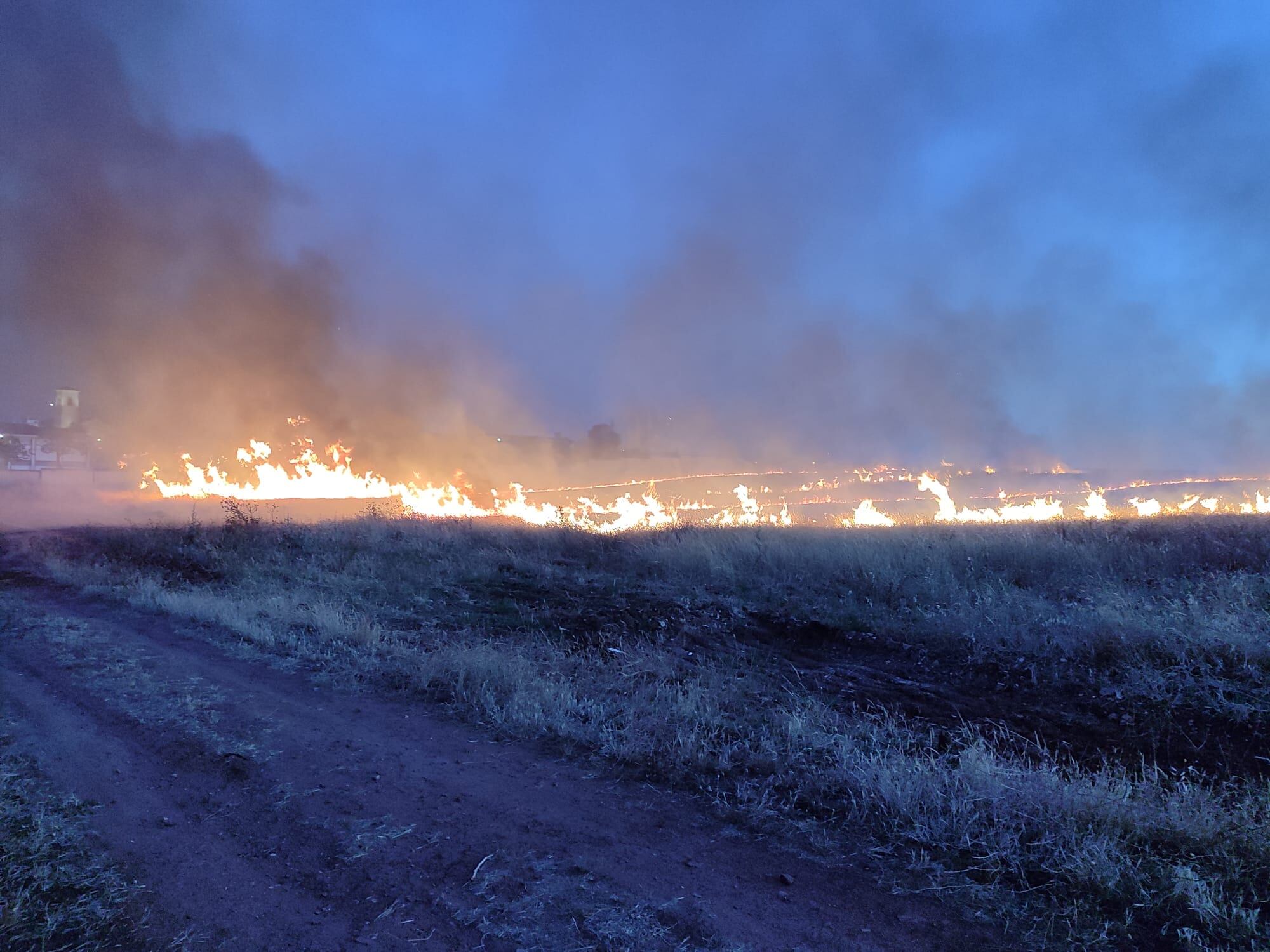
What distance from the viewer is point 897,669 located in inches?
300

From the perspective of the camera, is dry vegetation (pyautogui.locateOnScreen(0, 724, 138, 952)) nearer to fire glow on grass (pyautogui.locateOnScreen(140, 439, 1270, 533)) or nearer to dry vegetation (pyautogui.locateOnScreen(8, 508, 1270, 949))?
dry vegetation (pyautogui.locateOnScreen(8, 508, 1270, 949))

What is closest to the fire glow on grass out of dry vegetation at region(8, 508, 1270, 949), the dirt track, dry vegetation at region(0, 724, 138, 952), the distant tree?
dry vegetation at region(8, 508, 1270, 949)

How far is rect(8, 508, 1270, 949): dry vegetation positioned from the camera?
11.7ft

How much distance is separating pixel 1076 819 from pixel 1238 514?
15376mm

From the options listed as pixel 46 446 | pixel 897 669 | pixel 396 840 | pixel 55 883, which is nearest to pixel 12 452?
pixel 46 446

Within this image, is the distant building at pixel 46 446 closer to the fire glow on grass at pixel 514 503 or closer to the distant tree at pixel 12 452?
the distant tree at pixel 12 452

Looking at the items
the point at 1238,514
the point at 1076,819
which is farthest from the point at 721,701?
the point at 1238,514

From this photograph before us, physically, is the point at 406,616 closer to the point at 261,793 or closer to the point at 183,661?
the point at 183,661

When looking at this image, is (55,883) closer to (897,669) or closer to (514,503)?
(897,669)

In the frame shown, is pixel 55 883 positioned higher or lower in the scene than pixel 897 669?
higher

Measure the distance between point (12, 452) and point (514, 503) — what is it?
57340 mm

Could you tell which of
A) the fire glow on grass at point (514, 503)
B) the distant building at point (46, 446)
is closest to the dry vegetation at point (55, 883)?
the fire glow on grass at point (514, 503)

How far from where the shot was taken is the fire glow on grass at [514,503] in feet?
61.6

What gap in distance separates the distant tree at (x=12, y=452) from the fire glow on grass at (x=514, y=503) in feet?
120
